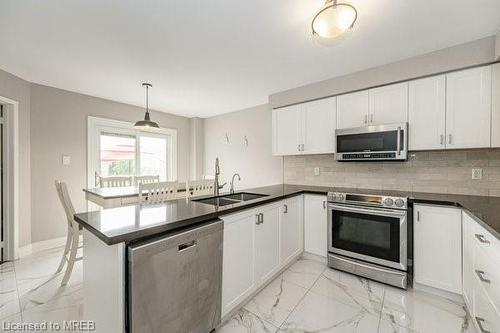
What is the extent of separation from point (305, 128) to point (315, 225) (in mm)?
1333

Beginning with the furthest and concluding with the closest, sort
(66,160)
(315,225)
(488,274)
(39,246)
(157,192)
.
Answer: (66,160) → (39,246) → (315,225) → (157,192) → (488,274)

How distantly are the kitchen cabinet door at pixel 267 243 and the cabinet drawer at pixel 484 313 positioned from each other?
1449mm

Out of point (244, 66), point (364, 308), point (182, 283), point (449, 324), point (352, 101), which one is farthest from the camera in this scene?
point (352, 101)

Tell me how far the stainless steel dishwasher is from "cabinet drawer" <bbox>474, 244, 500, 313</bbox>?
1.52 meters

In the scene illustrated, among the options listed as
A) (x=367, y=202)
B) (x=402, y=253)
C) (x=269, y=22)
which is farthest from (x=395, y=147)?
(x=269, y=22)

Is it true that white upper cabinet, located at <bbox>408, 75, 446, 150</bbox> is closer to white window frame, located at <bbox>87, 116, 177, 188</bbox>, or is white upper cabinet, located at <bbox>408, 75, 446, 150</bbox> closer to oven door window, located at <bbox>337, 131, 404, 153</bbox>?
oven door window, located at <bbox>337, 131, 404, 153</bbox>

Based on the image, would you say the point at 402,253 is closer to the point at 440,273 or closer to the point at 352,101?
the point at 440,273

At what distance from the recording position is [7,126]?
267 centimetres

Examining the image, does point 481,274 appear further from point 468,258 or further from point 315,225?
point 315,225

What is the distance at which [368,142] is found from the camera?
2434 mm

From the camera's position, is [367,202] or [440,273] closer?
[440,273]

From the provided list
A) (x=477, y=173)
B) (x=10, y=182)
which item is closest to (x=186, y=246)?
(x=477, y=173)

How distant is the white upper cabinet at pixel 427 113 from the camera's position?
2.12 meters

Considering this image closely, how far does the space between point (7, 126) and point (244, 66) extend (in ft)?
10.0
